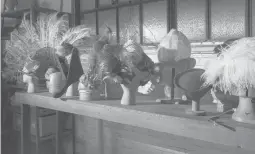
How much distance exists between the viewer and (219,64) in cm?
82

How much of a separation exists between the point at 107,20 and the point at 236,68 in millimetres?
1283

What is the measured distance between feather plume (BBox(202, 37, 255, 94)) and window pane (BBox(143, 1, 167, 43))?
789 mm

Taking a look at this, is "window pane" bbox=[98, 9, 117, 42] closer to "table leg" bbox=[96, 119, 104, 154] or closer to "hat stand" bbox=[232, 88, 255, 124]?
"table leg" bbox=[96, 119, 104, 154]

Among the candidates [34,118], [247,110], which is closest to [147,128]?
[247,110]

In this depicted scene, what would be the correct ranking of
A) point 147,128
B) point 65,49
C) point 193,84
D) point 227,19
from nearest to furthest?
point 193,84, point 147,128, point 65,49, point 227,19

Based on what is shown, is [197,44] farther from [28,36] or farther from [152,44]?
[28,36]

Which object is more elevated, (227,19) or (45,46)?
(227,19)

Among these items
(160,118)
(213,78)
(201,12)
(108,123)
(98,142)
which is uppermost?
(201,12)

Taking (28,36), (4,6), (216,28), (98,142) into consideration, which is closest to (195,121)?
(216,28)

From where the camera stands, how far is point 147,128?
107 centimetres

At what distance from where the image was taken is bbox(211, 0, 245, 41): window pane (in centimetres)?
133

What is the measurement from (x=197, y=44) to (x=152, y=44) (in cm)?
29

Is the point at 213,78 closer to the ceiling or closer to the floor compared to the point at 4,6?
closer to the floor

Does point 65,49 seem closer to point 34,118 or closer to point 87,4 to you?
point 87,4
